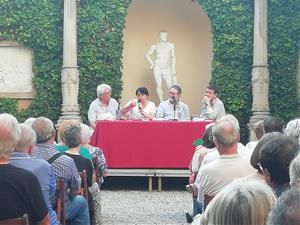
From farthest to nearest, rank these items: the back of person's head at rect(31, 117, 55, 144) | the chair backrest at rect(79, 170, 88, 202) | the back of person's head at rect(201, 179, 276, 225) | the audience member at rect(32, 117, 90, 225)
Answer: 1. the chair backrest at rect(79, 170, 88, 202)
2. the back of person's head at rect(31, 117, 55, 144)
3. the audience member at rect(32, 117, 90, 225)
4. the back of person's head at rect(201, 179, 276, 225)

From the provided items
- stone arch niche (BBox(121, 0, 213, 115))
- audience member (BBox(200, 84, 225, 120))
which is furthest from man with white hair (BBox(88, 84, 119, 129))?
stone arch niche (BBox(121, 0, 213, 115))

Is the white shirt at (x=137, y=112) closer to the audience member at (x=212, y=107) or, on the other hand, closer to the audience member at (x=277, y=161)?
the audience member at (x=212, y=107)

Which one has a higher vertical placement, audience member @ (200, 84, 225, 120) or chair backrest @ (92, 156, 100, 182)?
audience member @ (200, 84, 225, 120)

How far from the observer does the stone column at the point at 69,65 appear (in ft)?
45.2

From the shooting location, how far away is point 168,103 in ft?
38.8

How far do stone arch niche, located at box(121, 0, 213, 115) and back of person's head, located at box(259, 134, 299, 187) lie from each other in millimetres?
11656

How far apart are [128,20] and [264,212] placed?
13262 millimetres

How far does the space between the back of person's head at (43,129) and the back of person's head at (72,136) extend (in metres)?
0.53

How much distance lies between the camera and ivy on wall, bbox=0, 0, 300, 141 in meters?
14.1

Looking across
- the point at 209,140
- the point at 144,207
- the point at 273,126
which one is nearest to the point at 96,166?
the point at 209,140

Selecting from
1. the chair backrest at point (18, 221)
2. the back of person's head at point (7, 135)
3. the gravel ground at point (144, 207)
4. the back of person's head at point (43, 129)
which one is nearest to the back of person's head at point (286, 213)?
the chair backrest at point (18, 221)

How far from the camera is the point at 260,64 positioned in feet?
45.6

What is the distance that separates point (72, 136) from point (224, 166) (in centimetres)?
171

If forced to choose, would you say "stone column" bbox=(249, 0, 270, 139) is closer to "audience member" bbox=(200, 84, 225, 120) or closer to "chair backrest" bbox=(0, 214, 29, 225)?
"audience member" bbox=(200, 84, 225, 120)
